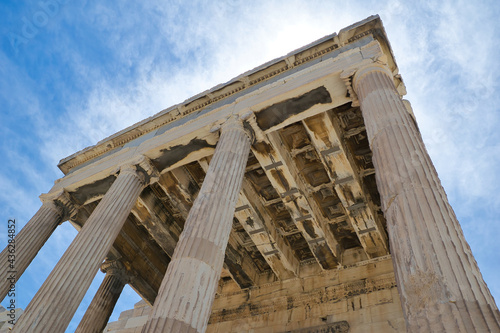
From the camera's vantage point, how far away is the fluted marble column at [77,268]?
11.1 metres

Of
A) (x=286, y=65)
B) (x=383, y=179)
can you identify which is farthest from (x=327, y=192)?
(x=383, y=179)

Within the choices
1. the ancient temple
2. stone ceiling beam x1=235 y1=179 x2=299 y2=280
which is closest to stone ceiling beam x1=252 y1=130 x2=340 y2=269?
the ancient temple

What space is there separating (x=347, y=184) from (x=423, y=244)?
30.7 ft

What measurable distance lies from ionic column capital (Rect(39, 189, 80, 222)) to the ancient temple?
5 centimetres

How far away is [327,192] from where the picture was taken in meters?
16.9

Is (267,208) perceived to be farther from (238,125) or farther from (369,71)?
(369,71)

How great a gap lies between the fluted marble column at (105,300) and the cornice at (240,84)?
17.9 feet

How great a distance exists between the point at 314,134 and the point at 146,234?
10701 mm

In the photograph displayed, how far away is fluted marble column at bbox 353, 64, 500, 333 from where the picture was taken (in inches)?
201

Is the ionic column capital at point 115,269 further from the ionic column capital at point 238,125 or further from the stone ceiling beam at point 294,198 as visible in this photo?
the ionic column capital at point 238,125

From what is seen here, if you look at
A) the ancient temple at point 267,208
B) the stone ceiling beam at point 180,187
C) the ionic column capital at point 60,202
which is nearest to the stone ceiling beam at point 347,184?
the ancient temple at point 267,208

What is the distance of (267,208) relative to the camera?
58.3 ft

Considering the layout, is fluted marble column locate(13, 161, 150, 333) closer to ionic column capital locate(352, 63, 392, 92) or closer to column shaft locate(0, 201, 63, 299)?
column shaft locate(0, 201, 63, 299)

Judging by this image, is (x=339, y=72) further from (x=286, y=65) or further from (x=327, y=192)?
(x=327, y=192)
